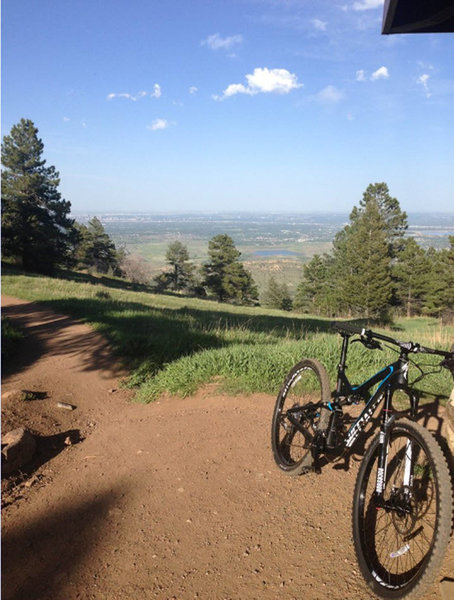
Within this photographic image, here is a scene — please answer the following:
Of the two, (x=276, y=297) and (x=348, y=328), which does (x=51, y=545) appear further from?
(x=276, y=297)

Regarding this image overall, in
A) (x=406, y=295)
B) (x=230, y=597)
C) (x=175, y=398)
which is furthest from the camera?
(x=406, y=295)

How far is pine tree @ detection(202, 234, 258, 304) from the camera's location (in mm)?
58094

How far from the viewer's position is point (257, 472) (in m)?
3.32

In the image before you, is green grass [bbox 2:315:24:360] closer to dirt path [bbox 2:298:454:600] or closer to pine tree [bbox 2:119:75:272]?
dirt path [bbox 2:298:454:600]

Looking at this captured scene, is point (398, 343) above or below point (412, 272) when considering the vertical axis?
above

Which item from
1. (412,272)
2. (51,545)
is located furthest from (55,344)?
(412,272)

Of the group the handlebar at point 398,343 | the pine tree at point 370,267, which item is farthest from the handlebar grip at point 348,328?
the pine tree at point 370,267

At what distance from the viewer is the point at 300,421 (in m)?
3.25

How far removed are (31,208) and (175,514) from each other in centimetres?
3781

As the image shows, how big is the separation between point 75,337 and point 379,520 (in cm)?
682

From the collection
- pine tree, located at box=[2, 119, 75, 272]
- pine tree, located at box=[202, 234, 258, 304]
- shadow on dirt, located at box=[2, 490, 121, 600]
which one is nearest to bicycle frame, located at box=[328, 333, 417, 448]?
shadow on dirt, located at box=[2, 490, 121, 600]

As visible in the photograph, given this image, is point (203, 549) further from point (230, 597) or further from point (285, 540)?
point (285, 540)

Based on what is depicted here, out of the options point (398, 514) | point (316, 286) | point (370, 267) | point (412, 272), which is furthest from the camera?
point (316, 286)

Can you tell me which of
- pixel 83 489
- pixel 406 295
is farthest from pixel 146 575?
pixel 406 295
